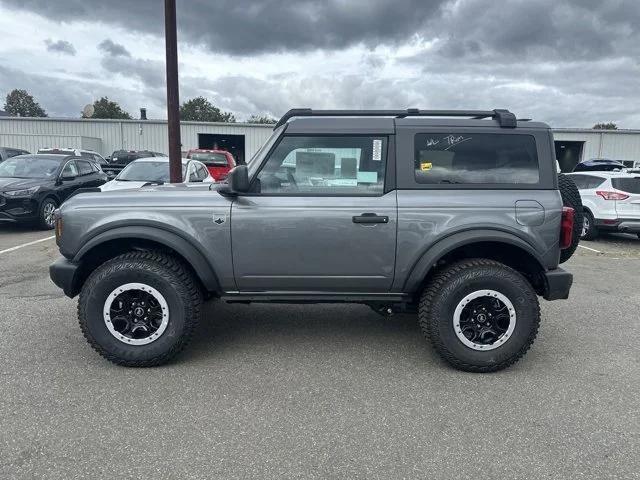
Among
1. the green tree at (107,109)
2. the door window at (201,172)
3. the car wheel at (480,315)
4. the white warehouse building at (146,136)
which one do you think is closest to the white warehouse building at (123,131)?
the white warehouse building at (146,136)

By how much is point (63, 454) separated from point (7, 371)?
4.49ft

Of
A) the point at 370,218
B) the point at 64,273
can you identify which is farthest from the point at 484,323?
the point at 64,273

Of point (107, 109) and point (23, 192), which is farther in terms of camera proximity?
point (107, 109)

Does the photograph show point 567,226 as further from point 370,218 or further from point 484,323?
point 370,218

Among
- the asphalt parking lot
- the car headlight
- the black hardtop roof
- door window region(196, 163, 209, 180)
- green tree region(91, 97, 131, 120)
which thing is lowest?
the asphalt parking lot

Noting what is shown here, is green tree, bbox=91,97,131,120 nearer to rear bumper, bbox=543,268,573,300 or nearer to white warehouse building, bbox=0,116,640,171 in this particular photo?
white warehouse building, bbox=0,116,640,171

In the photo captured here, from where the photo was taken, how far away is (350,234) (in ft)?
11.6

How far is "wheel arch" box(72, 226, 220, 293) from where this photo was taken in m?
3.53

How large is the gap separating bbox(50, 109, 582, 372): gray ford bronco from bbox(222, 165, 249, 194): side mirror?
0.03 ft

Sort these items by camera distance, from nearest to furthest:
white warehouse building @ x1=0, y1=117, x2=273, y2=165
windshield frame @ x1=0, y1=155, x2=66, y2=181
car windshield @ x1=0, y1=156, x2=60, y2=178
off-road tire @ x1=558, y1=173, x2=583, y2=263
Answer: off-road tire @ x1=558, y1=173, x2=583, y2=263, windshield frame @ x1=0, y1=155, x2=66, y2=181, car windshield @ x1=0, y1=156, x2=60, y2=178, white warehouse building @ x1=0, y1=117, x2=273, y2=165

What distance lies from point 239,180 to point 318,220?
0.66 metres

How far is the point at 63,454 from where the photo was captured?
255 cm

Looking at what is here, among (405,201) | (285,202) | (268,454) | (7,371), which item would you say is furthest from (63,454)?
(405,201)

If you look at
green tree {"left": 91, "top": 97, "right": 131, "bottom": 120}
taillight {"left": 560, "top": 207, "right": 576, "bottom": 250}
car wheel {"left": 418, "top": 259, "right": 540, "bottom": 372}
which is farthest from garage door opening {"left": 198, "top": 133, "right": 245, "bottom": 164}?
green tree {"left": 91, "top": 97, "right": 131, "bottom": 120}
